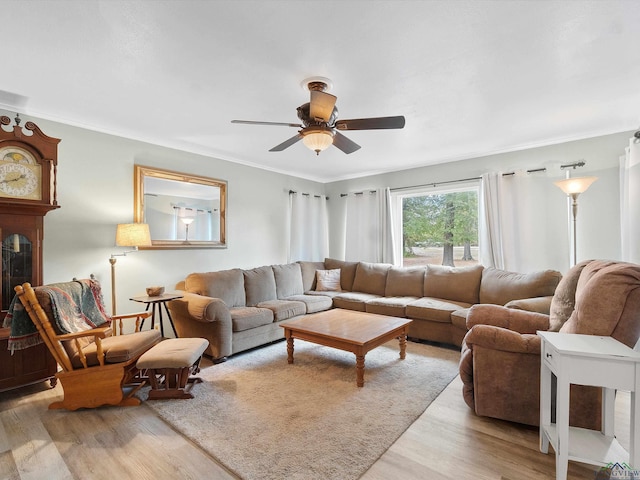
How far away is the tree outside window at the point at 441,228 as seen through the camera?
15.6 ft

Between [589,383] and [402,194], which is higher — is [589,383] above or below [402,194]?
below

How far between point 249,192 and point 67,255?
8.06ft

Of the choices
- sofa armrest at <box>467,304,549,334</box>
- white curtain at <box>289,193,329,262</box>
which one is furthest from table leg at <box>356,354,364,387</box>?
white curtain at <box>289,193,329,262</box>

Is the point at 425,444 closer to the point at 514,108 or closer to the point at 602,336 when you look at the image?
the point at 602,336

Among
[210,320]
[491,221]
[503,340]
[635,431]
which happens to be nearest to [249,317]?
[210,320]

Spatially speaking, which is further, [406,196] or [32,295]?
[406,196]

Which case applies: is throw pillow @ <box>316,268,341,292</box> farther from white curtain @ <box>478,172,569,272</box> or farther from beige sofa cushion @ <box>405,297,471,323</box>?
white curtain @ <box>478,172,569,272</box>

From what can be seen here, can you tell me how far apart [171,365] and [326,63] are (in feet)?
8.23

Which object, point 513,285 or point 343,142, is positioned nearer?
point 343,142

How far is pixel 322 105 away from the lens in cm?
212

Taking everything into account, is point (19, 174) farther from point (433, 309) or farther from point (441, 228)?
point (441, 228)

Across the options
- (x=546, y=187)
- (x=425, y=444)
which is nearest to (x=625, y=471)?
(x=425, y=444)

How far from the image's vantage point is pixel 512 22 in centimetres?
178

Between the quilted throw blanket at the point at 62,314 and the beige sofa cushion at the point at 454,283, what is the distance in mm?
3884
